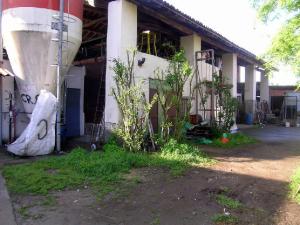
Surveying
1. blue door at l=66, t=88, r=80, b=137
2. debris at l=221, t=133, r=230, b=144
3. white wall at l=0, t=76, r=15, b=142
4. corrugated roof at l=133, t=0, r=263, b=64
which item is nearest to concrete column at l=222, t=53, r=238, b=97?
corrugated roof at l=133, t=0, r=263, b=64

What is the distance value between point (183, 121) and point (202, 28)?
5221mm

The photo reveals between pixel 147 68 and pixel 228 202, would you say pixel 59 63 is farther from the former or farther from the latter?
pixel 228 202

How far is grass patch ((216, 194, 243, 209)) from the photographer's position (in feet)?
16.3

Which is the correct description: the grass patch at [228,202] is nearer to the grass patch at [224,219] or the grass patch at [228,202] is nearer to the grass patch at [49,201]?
the grass patch at [224,219]

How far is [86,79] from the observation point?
12.9 metres

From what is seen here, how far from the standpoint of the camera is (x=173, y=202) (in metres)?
5.22

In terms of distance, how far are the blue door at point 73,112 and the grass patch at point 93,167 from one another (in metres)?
3.25

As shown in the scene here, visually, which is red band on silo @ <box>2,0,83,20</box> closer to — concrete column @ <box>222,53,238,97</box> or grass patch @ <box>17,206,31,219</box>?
grass patch @ <box>17,206,31,219</box>

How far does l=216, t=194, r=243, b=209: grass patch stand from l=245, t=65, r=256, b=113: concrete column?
18.2m

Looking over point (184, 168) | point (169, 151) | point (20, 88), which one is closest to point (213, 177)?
point (184, 168)

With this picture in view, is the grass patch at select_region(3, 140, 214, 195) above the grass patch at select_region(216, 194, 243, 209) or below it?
above

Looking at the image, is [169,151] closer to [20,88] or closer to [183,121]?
[183,121]

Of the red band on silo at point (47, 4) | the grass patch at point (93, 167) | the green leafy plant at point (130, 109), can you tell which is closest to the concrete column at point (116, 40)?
the green leafy plant at point (130, 109)

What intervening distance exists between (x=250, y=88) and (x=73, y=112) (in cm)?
1447
